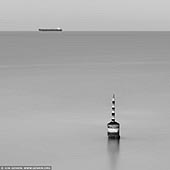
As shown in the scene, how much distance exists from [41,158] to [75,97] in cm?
1470

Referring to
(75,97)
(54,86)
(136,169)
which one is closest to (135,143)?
(136,169)

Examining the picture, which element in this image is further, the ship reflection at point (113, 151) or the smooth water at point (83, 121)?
the smooth water at point (83, 121)

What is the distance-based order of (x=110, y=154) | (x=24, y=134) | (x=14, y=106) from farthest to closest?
(x=14, y=106), (x=24, y=134), (x=110, y=154)

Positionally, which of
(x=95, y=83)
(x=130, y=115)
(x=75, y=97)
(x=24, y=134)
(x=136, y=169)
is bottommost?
(x=136, y=169)

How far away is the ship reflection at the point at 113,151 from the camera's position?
2012 cm

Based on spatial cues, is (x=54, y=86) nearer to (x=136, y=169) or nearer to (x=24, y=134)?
(x=24, y=134)

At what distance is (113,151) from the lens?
2130 cm

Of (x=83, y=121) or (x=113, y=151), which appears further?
(x=83, y=121)

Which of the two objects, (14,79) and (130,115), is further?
(14,79)

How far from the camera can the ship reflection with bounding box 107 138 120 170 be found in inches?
792

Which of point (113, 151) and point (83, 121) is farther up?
point (83, 121)

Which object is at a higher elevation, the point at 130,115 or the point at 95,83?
the point at 95,83

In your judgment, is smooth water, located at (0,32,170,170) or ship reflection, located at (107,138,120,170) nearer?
ship reflection, located at (107,138,120,170)

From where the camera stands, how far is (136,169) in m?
19.2
